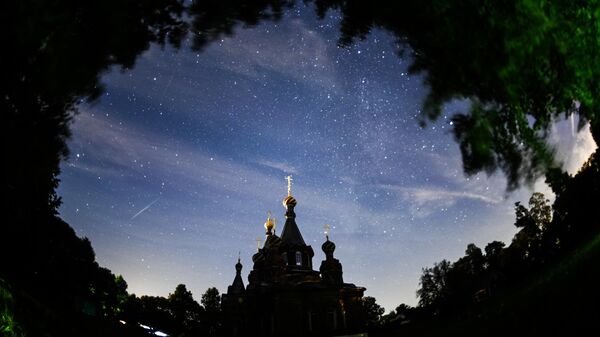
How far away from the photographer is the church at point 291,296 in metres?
34.5

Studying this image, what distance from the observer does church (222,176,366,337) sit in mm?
34531

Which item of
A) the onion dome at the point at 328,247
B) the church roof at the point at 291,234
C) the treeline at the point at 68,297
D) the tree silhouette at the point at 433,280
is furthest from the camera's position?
the tree silhouette at the point at 433,280

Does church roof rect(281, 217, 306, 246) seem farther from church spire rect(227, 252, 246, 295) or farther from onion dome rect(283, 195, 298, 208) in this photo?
church spire rect(227, 252, 246, 295)

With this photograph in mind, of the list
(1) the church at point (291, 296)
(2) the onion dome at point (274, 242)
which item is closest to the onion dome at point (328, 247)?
(1) the church at point (291, 296)

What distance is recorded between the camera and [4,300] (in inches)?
211

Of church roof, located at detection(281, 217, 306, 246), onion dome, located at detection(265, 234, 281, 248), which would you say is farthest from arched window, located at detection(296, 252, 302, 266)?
onion dome, located at detection(265, 234, 281, 248)

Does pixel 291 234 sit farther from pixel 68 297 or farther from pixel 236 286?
pixel 68 297

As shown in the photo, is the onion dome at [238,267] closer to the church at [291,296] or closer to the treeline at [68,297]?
the church at [291,296]

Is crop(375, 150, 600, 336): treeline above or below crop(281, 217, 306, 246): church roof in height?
below

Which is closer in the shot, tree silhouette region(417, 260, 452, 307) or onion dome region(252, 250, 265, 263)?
onion dome region(252, 250, 265, 263)

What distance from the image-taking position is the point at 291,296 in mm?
34812

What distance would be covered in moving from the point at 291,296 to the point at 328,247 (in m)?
6.78

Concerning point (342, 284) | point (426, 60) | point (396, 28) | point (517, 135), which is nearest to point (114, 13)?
point (396, 28)

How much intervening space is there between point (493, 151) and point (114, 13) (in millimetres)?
3339
